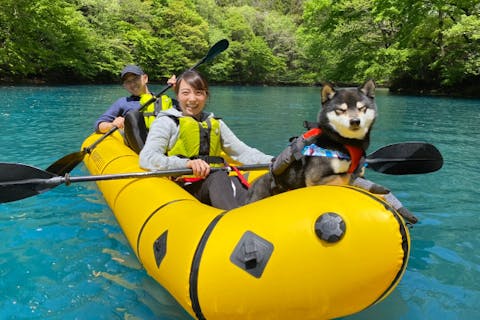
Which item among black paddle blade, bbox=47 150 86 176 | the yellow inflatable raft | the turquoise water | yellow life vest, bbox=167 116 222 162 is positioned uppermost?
yellow life vest, bbox=167 116 222 162

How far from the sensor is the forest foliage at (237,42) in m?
21.0

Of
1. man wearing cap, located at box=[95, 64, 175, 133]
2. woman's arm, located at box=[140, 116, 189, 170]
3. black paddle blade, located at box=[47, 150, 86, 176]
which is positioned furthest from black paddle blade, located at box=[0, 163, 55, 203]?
man wearing cap, located at box=[95, 64, 175, 133]

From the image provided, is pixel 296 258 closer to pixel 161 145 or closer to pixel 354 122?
pixel 354 122

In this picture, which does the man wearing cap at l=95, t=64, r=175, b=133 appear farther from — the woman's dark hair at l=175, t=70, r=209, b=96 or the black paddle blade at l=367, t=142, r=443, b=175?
the black paddle blade at l=367, t=142, r=443, b=175

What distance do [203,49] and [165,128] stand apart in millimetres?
33013

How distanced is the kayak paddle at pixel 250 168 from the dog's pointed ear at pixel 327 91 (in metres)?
0.98

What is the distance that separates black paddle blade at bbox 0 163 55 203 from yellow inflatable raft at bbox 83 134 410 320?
1.80 metres

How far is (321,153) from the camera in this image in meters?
2.13

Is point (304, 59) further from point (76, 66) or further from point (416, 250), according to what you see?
point (416, 250)

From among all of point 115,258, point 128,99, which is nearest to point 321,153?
point 115,258

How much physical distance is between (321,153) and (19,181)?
7.90ft

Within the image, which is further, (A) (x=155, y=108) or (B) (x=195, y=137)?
(A) (x=155, y=108)

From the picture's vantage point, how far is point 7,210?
3828 mm

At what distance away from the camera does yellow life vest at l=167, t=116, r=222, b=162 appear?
3.03m
